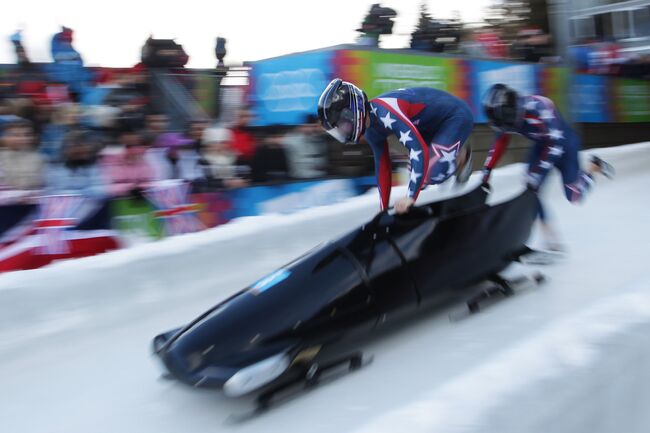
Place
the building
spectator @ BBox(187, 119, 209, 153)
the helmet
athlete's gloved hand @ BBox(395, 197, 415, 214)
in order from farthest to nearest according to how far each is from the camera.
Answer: the building, spectator @ BBox(187, 119, 209, 153), the helmet, athlete's gloved hand @ BBox(395, 197, 415, 214)

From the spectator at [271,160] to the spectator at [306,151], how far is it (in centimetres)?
6

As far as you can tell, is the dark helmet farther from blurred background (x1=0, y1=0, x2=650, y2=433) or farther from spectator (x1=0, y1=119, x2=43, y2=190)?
spectator (x1=0, y1=119, x2=43, y2=190)

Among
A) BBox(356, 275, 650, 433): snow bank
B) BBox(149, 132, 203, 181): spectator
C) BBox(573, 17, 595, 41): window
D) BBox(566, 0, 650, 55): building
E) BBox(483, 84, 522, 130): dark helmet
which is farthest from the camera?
BBox(573, 17, 595, 41): window

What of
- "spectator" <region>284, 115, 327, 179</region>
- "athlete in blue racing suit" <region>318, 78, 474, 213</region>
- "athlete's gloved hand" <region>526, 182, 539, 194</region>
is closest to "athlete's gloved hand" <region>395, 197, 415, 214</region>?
"athlete in blue racing suit" <region>318, 78, 474, 213</region>

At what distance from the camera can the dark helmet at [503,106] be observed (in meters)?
3.08

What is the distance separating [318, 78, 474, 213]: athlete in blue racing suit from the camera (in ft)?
8.16

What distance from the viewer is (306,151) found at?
18.1ft

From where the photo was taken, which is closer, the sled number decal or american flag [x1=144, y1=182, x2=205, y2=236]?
the sled number decal

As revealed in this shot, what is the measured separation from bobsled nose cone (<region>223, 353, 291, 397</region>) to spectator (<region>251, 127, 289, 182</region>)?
348cm

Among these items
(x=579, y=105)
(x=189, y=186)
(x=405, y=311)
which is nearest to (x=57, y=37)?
(x=189, y=186)

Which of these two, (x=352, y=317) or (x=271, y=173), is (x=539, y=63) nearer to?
(x=271, y=173)

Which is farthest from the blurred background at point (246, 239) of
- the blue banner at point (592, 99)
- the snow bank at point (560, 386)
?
the blue banner at point (592, 99)

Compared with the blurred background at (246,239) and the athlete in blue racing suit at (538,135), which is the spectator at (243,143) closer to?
the blurred background at (246,239)

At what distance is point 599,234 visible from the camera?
3.67m
